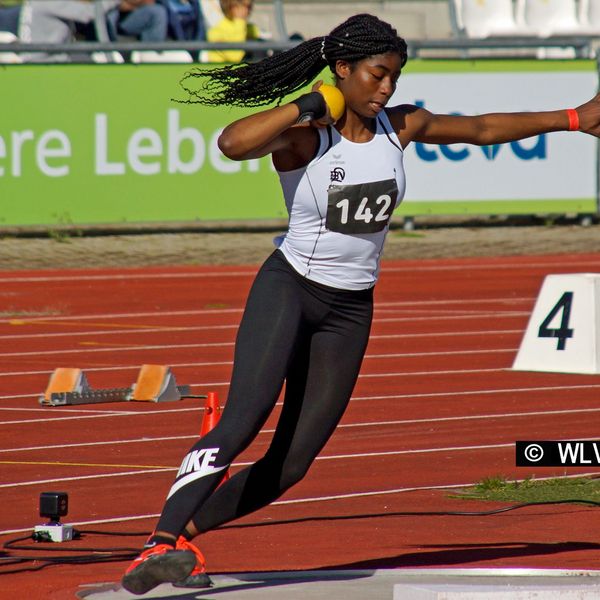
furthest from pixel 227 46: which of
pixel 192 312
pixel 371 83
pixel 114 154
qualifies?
pixel 371 83

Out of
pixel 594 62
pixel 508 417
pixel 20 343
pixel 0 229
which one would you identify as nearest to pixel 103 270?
pixel 0 229

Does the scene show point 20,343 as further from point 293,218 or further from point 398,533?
point 293,218

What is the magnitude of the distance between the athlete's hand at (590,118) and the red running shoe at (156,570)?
2307 mm

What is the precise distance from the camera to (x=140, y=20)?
22406mm

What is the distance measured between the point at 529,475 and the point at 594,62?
45.6 feet

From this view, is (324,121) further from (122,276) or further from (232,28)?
(232,28)

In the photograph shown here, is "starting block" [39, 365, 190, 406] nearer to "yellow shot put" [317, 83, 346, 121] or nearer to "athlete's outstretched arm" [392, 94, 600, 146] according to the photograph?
"athlete's outstretched arm" [392, 94, 600, 146]

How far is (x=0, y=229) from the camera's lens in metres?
20.3

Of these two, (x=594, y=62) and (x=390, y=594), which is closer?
(x=390, y=594)

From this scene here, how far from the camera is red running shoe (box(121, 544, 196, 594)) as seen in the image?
18.0ft

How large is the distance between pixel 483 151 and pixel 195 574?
1593cm

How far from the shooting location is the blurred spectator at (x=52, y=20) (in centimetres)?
2172

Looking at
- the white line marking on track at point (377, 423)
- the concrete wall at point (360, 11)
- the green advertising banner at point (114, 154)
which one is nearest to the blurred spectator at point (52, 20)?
the green advertising banner at point (114, 154)

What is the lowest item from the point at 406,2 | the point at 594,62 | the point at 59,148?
the point at 59,148
